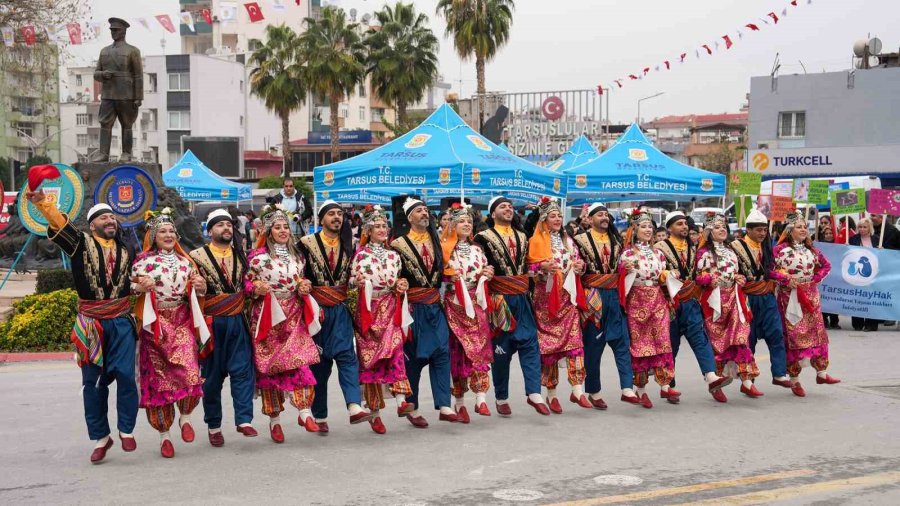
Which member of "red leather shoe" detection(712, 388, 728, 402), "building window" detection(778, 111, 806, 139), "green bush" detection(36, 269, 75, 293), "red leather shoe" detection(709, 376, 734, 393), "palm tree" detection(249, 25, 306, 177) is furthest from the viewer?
"palm tree" detection(249, 25, 306, 177)

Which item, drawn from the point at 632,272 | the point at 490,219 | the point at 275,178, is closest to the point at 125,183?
the point at 490,219

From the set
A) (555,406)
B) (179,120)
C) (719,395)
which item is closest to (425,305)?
(555,406)

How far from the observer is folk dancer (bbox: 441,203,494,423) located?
8.18 metres

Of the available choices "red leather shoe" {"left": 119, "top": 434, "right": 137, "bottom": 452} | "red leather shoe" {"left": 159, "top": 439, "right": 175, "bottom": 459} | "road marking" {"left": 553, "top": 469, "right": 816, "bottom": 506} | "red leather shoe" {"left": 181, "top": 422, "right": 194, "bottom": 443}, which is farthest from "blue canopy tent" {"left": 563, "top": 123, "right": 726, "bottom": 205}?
"red leather shoe" {"left": 119, "top": 434, "right": 137, "bottom": 452}

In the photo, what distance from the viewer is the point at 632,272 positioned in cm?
880

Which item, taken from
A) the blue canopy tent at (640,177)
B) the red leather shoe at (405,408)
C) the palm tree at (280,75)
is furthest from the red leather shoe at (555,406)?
the palm tree at (280,75)

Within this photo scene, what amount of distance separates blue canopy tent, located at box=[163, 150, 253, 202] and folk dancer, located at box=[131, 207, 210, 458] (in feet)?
66.0

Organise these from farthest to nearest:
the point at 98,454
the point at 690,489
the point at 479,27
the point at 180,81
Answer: the point at 180,81, the point at 479,27, the point at 98,454, the point at 690,489

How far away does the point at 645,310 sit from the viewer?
884 cm

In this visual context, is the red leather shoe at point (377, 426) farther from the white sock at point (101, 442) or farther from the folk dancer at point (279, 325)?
the white sock at point (101, 442)

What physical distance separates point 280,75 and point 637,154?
28.0 metres

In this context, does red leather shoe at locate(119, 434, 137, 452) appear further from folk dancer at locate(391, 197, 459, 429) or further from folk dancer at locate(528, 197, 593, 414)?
folk dancer at locate(528, 197, 593, 414)

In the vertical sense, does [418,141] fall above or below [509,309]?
above

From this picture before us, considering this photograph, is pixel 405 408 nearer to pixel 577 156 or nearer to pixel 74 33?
pixel 577 156
